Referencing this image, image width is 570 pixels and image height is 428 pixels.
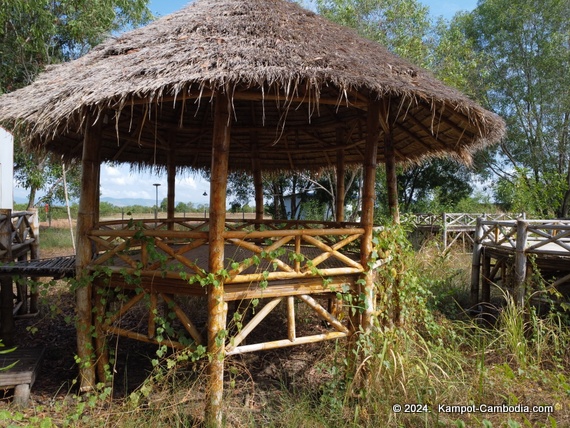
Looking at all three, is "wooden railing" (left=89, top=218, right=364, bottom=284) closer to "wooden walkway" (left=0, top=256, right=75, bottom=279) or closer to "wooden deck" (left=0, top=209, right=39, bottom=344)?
"wooden walkway" (left=0, top=256, right=75, bottom=279)

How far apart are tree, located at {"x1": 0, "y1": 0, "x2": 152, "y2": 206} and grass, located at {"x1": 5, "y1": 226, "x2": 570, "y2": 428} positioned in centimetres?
1002

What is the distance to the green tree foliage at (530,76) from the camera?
62.7ft

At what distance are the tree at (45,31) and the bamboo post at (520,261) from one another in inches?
462

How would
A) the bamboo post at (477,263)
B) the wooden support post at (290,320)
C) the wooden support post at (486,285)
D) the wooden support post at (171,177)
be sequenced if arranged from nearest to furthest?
the wooden support post at (290,320), the wooden support post at (171,177), the wooden support post at (486,285), the bamboo post at (477,263)

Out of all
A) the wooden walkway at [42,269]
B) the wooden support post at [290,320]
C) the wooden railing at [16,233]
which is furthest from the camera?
the wooden railing at [16,233]

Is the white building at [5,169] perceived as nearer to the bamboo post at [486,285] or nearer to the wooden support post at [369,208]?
the wooden support post at [369,208]

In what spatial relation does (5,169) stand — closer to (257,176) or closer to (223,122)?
(257,176)

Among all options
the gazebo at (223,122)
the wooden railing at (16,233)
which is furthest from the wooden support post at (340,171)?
the wooden railing at (16,233)

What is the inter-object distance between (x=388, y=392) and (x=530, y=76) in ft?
67.3

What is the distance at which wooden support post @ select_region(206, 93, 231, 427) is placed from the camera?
4.33m

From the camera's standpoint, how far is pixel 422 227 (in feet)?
59.2

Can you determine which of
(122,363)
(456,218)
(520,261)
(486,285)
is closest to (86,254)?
(122,363)

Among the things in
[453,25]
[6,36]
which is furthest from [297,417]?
[453,25]
